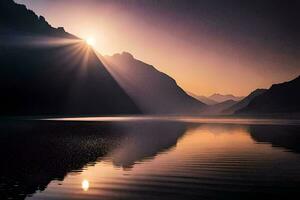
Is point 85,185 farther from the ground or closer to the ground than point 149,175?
closer to the ground

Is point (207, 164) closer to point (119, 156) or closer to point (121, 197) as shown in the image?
point (119, 156)

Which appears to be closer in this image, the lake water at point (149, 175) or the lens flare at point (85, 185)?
the lake water at point (149, 175)

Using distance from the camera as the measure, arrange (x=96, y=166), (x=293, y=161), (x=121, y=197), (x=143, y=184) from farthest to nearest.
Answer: (x=293, y=161)
(x=96, y=166)
(x=143, y=184)
(x=121, y=197)

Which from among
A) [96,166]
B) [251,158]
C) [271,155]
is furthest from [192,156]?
[96,166]

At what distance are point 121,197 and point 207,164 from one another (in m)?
15.7

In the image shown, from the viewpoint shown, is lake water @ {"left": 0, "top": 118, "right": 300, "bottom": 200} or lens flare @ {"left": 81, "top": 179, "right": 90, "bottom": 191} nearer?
lake water @ {"left": 0, "top": 118, "right": 300, "bottom": 200}

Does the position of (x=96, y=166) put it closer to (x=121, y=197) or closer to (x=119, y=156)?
(x=119, y=156)

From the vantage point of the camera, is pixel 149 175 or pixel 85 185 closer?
pixel 85 185

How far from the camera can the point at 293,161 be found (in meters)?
37.6

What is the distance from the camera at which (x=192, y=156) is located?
141ft

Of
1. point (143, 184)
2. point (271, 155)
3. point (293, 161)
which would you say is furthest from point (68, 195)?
point (271, 155)

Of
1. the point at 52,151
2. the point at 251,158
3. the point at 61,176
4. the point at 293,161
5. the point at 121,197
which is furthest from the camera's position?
the point at 52,151

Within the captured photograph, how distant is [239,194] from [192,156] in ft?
66.0

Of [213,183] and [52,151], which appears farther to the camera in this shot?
[52,151]
